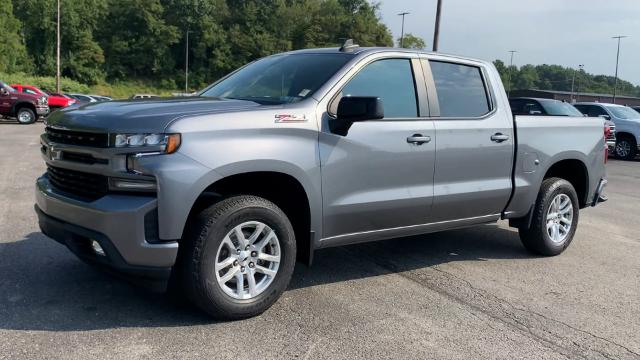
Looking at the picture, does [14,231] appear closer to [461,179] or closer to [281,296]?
[281,296]

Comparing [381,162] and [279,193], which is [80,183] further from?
[381,162]

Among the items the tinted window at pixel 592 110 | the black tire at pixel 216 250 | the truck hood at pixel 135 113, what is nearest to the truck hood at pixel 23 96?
the tinted window at pixel 592 110

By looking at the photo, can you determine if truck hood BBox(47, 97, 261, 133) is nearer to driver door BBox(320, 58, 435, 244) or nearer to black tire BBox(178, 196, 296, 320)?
black tire BBox(178, 196, 296, 320)

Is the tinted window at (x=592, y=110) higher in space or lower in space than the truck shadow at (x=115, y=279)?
higher

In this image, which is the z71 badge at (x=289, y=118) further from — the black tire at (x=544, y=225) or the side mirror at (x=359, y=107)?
the black tire at (x=544, y=225)

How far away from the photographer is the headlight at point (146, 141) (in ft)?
11.3

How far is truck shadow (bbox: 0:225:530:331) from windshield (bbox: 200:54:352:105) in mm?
1524

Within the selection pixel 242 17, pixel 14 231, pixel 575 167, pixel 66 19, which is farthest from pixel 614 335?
pixel 242 17

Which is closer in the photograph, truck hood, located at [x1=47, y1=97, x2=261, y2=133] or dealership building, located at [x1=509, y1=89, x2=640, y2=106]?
truck hood, located at [x1=47, y1=97, x2=261, y2=133]

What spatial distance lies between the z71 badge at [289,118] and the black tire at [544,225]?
116 inches

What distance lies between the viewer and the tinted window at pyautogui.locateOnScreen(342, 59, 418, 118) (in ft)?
14.7

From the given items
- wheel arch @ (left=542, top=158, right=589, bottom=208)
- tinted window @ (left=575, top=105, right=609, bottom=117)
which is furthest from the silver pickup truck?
tinted window @ (left=575, top=105, right=609, bottom=117)

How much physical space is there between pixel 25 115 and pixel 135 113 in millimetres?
23136

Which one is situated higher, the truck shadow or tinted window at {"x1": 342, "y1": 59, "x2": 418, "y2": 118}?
tinted window at {"x1": 342, "y1": 59, "x2": 418, "y2": 118}
